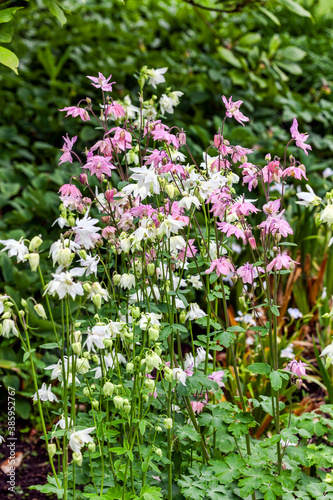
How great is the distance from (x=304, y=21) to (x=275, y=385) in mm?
4992

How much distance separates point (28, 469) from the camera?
2232mm

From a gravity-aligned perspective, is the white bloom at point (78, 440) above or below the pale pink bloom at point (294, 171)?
below

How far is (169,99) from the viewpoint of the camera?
5.86 ft

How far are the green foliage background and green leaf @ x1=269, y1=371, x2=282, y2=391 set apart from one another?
5.50 feet

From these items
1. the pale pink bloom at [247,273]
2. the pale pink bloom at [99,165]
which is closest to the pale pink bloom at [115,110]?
the pale pink bloom at [99,165]

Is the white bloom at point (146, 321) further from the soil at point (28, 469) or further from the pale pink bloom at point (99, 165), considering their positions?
the soil at point (28, 469)

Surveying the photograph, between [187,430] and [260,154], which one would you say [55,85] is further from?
[187,430]

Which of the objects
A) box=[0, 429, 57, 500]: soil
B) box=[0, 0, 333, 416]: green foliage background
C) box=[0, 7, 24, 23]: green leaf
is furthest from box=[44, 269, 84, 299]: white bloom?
box=[0, 0, 333, 416]: green foliage background

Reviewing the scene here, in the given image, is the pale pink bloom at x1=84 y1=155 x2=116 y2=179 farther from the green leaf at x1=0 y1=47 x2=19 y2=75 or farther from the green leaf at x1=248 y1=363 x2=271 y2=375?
the green leaf at x1=248 y1=363 x2=271 y2=375

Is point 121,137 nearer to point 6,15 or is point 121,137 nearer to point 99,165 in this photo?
point 99,165

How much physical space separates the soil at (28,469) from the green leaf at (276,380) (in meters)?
1.10

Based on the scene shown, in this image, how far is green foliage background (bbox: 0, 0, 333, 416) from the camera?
337cm

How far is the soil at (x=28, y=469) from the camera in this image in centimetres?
208

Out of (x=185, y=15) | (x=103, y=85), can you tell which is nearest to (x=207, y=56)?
(x=185, y=15)
